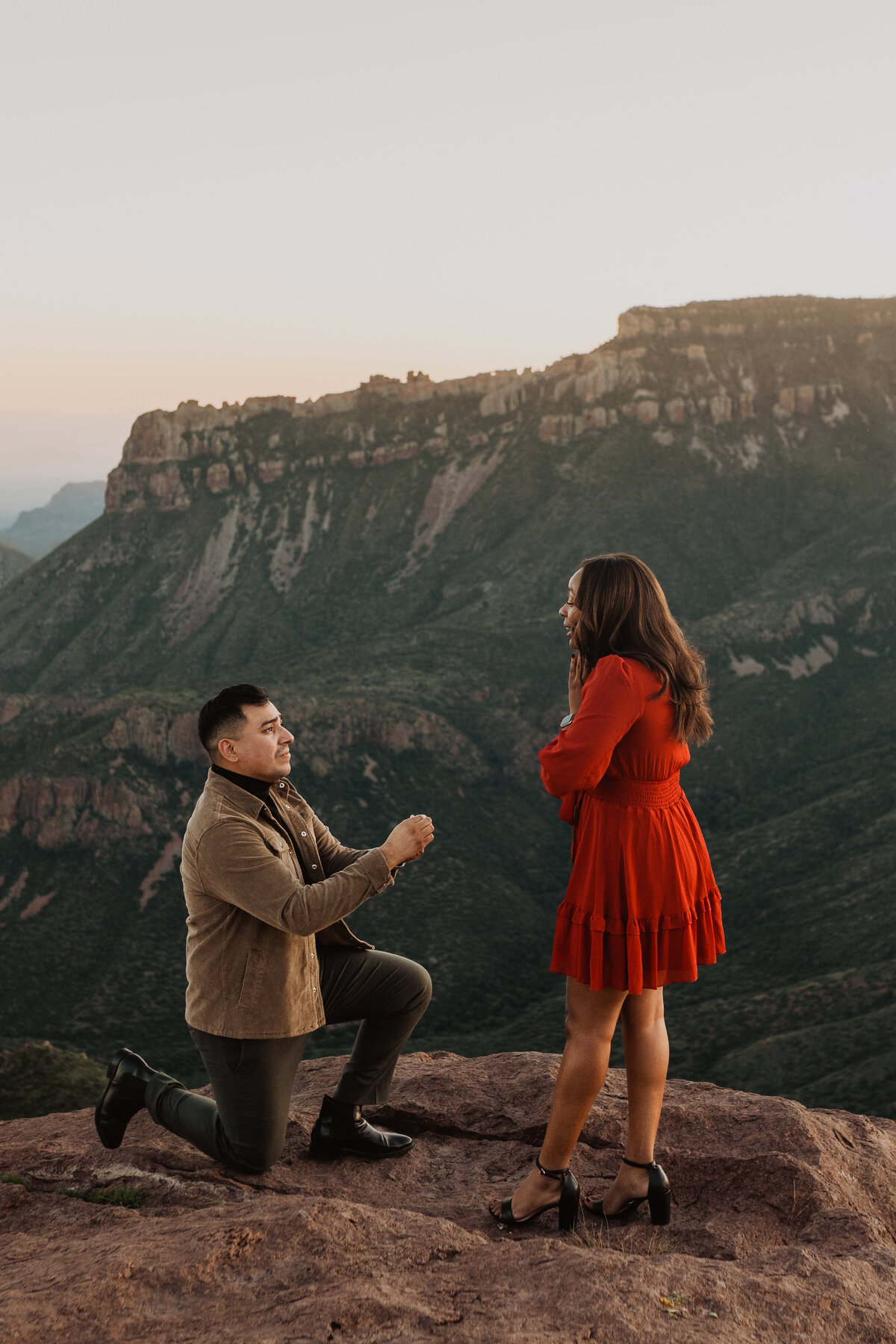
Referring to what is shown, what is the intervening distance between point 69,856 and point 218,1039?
2999cm

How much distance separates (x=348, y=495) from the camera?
8394 cm

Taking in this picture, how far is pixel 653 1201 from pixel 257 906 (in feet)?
6.87

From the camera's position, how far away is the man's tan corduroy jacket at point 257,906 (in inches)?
169

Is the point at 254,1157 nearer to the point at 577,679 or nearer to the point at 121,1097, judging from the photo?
the point at 121,1097

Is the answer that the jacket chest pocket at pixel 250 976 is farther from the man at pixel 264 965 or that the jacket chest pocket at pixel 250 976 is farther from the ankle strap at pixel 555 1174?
the ankle strap at pixel 555 1174

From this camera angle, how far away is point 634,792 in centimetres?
407

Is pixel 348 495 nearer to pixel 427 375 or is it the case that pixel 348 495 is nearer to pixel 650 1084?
pixel 427 375

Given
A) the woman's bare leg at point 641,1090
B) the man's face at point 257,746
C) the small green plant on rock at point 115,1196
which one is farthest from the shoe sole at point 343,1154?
the man's face at point 257,746

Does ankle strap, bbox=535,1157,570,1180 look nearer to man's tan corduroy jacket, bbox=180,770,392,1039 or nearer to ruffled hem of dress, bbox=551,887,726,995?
ruffled hem of dress, bbox=551,887,726,995

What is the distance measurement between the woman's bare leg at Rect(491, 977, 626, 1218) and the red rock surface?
18 centimetres

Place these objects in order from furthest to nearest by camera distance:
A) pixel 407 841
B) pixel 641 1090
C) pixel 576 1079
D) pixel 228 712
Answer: pixel 228 712
pixel 407 841
pixel 641 1090
pixel 576 1079

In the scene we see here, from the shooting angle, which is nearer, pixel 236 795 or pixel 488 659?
pixel 236 795

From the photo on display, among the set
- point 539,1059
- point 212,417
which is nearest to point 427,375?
point 212,417

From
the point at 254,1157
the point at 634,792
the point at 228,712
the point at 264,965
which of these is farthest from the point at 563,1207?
the point at 228,712
